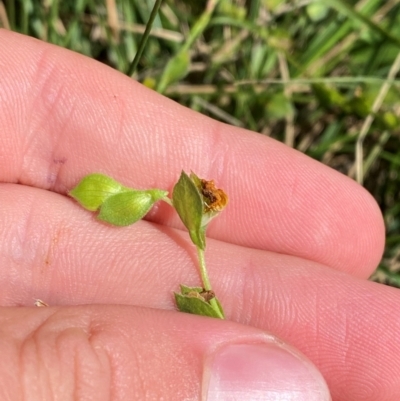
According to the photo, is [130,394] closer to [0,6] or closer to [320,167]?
[320,167]

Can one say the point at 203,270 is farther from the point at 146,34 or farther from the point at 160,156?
the point at 146,34

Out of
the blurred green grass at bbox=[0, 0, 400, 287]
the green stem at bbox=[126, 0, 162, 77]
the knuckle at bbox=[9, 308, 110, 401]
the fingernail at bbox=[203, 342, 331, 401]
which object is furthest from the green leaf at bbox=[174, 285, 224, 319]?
the blurred green grass at bbox=[0, 0, 400, 287]

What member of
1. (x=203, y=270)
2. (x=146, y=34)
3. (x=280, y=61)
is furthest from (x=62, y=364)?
(x=280, y=61)

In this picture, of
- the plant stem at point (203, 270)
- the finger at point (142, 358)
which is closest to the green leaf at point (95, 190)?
the plant stem at point (203, 270)

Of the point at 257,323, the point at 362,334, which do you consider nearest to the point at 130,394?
the point at 257,323

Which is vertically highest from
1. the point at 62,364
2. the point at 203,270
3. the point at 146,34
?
the point at 146,34

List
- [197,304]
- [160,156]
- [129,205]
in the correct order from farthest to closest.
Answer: [160,156] < [129,205] < [197,304]

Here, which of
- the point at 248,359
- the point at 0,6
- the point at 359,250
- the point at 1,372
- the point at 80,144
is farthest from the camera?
the point at 0,6

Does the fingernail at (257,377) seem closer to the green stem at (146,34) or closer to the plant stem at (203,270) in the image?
the plant stem at (203,270)
